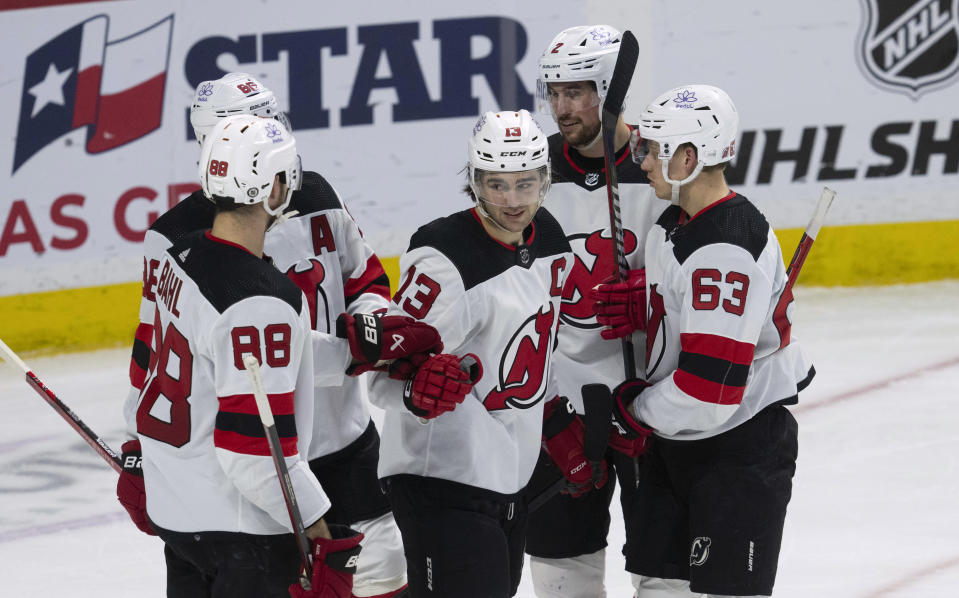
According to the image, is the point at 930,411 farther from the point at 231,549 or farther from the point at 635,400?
the point at 231,549

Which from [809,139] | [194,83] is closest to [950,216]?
[809,139]

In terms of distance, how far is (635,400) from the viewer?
2.82 meters

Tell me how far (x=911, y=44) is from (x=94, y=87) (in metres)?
3.44

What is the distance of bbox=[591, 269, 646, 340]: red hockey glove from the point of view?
2939 millimetres

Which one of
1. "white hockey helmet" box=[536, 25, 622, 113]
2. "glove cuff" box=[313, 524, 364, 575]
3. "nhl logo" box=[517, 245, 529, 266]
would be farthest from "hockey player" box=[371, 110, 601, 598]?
"white hockey helmet" box=[536, 25, 622, 113]

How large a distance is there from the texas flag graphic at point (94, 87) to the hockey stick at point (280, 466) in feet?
11.3

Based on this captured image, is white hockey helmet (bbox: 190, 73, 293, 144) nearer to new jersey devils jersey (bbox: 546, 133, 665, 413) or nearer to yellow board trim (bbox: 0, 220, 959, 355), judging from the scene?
new jersey devils jersey (bbox: 546, 133, 665, 413)

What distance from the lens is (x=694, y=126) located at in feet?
9.00

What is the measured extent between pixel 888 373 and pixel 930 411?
1.35 ft

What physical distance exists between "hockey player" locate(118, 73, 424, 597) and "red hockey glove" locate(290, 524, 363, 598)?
653 millimetres

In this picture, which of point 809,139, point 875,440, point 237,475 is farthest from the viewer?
point 809,139

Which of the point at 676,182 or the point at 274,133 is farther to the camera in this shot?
the point at 676,182

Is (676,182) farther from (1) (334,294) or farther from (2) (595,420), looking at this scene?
(1) (334,294)

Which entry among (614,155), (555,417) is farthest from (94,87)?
(555,417)
